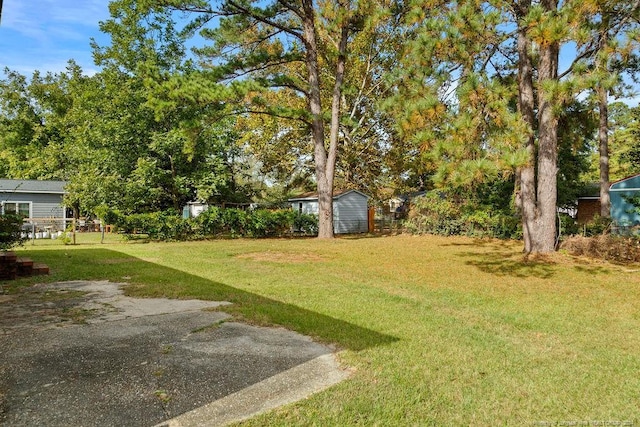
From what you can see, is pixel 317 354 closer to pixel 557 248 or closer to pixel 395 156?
pixel 557 248

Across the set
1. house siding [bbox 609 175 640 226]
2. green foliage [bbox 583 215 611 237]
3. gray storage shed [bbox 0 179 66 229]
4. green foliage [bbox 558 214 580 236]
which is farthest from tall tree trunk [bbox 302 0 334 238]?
gray storage shed [bbox 0 179 66 229]

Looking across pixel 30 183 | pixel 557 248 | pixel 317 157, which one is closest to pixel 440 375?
pixel 557 248

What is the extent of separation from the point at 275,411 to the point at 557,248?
11109mm

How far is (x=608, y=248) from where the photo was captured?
10.0 meters

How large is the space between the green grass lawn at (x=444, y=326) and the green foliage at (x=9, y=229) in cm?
108

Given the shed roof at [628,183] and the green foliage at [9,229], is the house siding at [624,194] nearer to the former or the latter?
the shed roof at [628,183]

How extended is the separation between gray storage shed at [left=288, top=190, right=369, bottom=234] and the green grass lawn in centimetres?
1272

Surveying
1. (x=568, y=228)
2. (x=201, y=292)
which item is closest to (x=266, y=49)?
(x=201, y=292)

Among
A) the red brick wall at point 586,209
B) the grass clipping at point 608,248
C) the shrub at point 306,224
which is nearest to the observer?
the grass clipping at point 608,248

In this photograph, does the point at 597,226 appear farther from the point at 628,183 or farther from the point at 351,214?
the point at 351,214

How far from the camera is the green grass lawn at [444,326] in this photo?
2.61m

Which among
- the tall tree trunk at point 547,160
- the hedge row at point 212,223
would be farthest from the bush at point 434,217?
the tall tree trunk at point 547,160

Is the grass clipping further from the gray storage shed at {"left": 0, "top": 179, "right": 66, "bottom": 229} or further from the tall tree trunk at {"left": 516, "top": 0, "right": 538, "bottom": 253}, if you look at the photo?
the gray storage shed at {"left": 0, "top": 179, "right": 66, "bottom": 229}

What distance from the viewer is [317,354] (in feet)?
11.4
